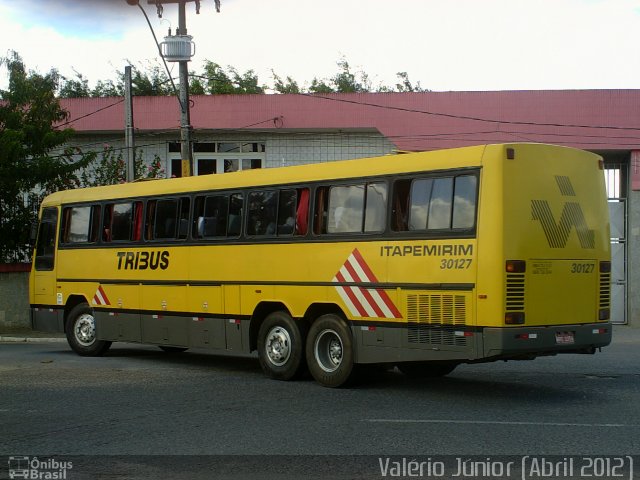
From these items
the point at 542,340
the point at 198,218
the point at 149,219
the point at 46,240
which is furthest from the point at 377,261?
the point at 46,240

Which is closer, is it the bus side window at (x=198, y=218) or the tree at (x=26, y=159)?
the bus side window at (x=198, y=218)

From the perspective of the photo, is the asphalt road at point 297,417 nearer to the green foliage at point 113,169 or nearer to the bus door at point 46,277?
the bus door at point 46,277

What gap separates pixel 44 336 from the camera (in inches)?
941

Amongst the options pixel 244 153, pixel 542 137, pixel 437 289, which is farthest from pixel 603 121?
pixel 437 289

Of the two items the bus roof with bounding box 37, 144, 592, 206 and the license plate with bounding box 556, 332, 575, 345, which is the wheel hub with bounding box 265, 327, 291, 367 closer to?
the bus roof with bounding box 37, 144, 592, 206

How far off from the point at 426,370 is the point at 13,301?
50.9 ft

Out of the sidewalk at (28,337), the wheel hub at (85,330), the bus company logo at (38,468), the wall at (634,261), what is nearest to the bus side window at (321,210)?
the bus company logo at (38,468)

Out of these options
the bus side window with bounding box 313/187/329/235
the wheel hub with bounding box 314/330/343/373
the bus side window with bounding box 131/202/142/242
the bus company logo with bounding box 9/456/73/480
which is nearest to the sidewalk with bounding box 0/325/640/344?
the bus side window with bounding box 131/202/142/242

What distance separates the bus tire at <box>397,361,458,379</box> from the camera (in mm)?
13609

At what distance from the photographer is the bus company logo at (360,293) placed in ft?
40.0

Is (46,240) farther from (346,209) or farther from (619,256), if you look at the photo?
(619,256)

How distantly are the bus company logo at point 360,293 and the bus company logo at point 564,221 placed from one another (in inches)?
84.1

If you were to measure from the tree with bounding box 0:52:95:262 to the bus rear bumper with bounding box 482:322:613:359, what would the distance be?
17.5m

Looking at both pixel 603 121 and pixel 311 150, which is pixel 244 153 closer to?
pixel 311 150
